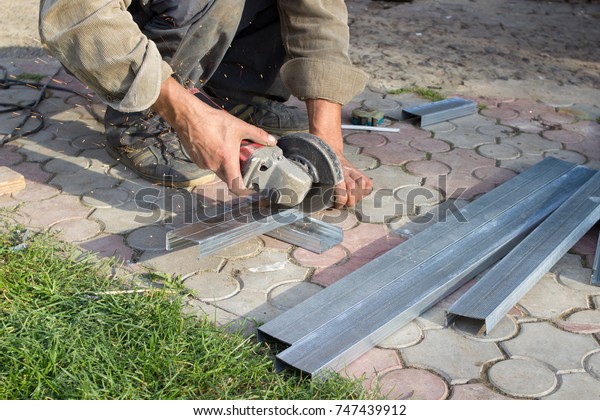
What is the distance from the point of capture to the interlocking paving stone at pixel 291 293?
9.12 feet

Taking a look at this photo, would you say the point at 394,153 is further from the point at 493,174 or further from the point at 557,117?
the point at 557,117

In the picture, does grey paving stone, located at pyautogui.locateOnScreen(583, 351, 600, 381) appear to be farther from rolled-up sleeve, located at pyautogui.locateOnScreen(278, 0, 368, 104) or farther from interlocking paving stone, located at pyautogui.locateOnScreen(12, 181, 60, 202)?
interlocking paving stone, located at pyautogui.locateOnScreen(12, 181, 60, 202)

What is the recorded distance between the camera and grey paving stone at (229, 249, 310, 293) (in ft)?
9.55

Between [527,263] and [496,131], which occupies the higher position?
[527,263]

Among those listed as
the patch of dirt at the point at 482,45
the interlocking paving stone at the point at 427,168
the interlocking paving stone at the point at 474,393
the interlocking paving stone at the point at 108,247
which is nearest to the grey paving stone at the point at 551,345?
the interlocking paving stone at the point at 474,393

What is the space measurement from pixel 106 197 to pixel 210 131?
105 cm

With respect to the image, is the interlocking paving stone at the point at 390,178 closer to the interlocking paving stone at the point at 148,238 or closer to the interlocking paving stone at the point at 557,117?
the interlocking paving stone at the point at 148,238

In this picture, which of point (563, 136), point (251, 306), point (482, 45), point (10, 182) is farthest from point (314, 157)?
point (482, 45)

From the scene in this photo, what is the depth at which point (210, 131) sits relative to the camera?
277 cm

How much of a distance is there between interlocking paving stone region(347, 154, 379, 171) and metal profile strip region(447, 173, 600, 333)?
3.53ft

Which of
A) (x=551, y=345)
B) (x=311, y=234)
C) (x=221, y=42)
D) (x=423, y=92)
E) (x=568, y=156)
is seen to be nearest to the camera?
(x=551, y=345)

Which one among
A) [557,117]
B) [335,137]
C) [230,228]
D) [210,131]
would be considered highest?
[210,131]

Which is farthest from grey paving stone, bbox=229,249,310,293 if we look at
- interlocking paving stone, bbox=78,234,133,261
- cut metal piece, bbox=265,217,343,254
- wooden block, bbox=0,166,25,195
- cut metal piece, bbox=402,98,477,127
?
cut metal piece, bbox=402,98,477,127
